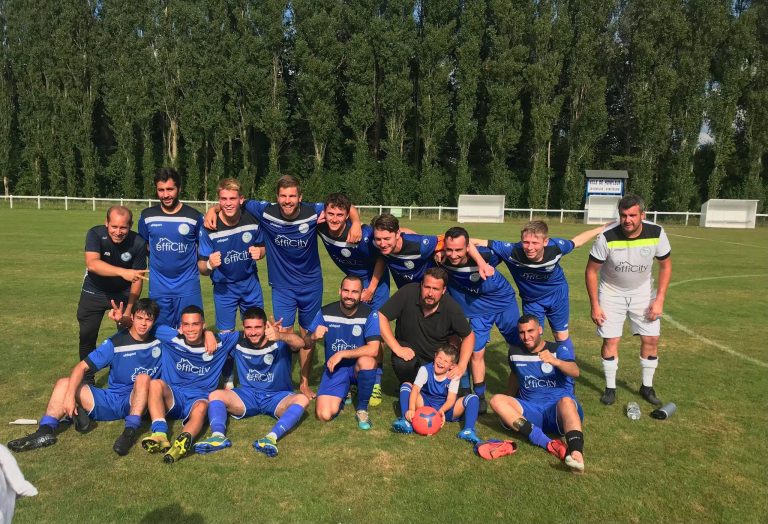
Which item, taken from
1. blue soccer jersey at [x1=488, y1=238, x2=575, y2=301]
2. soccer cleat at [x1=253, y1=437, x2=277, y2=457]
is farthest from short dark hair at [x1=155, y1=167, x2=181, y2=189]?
blue soccer jersey at [x1=488, y1=238, x2=575, y2=301]

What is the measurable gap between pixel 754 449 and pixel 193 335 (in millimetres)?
4645

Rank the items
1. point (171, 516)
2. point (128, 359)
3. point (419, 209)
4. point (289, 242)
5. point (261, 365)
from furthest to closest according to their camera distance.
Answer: point (419, 209) → point (289, 242) → point (261, 365) → point (128, 359) → point (171, 516)

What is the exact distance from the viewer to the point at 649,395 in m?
5.28

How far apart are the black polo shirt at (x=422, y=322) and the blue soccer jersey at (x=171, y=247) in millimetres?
2002

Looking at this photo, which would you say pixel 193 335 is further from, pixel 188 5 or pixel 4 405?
pixel 188 5

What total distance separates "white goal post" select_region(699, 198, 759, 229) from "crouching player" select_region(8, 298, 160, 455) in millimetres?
33935

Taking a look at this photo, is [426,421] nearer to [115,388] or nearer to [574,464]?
[574,464]

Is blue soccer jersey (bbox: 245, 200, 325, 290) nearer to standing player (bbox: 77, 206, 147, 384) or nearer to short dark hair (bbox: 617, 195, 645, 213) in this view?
standing player (bbox: 77, 206, 147, 384)

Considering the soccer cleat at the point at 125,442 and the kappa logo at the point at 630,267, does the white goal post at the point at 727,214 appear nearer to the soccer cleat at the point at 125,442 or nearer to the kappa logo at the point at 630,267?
the kappa logo at the point at 630,267

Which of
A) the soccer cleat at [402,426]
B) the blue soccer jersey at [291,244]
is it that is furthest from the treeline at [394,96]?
the soccer cleat at [402,426]

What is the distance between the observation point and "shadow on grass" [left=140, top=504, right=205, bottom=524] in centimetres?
319

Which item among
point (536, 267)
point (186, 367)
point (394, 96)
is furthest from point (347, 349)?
point (394, 96)

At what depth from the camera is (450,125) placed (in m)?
37.8

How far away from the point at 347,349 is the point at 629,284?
292 centimetres
